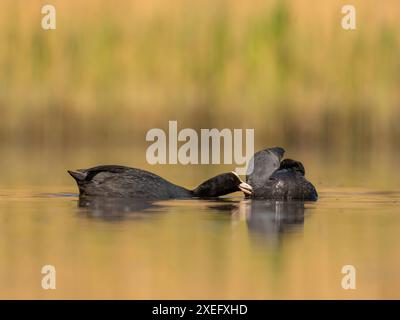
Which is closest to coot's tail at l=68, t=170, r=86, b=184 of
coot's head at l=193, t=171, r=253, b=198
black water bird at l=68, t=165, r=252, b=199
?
black water bird at l=68, t=165, r=252, b=199

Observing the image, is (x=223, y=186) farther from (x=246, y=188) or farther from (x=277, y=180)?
(x=277, y=180)

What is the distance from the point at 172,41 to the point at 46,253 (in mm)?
16579

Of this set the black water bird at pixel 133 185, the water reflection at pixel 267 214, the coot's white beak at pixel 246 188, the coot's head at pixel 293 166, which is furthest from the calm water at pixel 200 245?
the coot's head at pixel 293 166

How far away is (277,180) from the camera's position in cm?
1488

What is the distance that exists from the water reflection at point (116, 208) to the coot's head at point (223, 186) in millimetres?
910

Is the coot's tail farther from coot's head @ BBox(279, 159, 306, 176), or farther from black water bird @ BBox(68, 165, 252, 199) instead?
coot's head @ BBox(279, 159, 306, 176)

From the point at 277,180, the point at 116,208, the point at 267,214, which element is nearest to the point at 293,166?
the point at 277,180

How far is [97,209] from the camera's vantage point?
13.7 meters

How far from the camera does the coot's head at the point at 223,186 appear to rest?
15.1 m

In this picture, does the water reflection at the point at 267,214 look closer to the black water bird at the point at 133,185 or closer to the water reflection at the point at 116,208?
the black water bird at the point at 133,185

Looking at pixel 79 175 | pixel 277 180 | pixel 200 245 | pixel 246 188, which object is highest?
pixel 79 175

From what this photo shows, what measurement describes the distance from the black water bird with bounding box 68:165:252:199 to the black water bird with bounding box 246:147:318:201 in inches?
10.0

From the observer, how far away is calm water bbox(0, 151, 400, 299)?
29.8 feet

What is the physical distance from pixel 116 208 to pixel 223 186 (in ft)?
6.22
